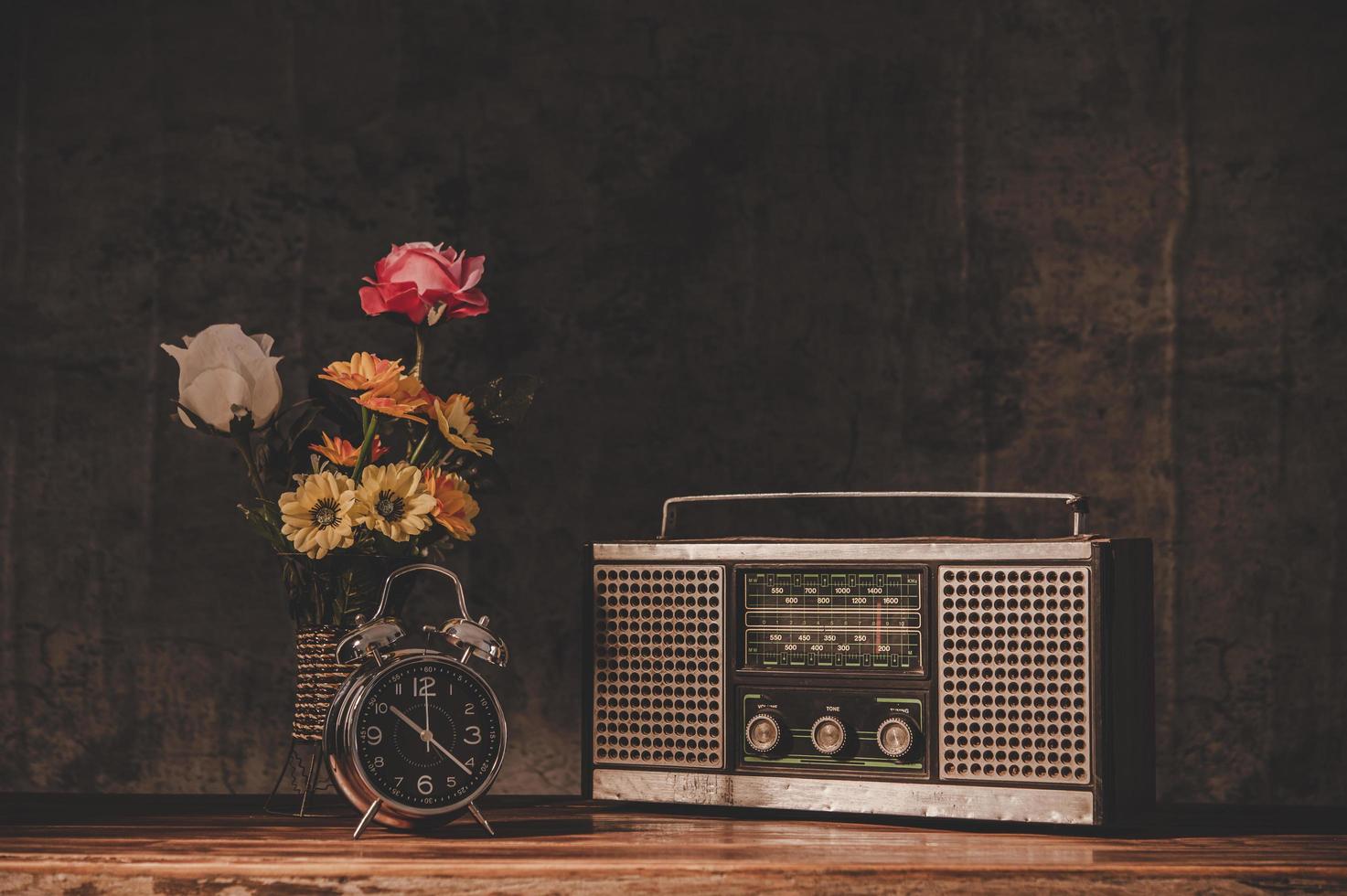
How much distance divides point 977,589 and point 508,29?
1.08m

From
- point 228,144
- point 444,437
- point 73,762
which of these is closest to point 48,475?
point 73,762

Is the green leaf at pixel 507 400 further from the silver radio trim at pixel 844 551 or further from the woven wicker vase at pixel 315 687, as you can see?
the woven wicker vase at pixel 315 687

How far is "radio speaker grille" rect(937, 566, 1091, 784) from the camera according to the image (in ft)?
4.72

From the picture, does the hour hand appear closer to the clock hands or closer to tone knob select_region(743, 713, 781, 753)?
the clock hands

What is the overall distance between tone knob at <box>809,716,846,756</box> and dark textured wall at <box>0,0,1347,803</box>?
464mm

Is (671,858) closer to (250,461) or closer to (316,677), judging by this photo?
(316,677)

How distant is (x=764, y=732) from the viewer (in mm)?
1537

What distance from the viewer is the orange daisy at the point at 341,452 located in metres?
1.58

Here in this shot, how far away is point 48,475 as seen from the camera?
1.93 meters

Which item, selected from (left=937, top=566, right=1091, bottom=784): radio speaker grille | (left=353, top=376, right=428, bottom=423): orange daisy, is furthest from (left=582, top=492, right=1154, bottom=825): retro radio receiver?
(left=353, top=376, right=428, bottom=423): orange daisy

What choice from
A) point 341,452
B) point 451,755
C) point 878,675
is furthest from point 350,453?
point 878,675

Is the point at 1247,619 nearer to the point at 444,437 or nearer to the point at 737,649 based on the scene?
the point at 737,649

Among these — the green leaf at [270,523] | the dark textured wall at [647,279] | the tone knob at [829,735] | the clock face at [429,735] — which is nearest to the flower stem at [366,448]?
the green leaf at [270,523]

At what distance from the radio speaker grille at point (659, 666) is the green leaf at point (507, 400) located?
0.22 m
